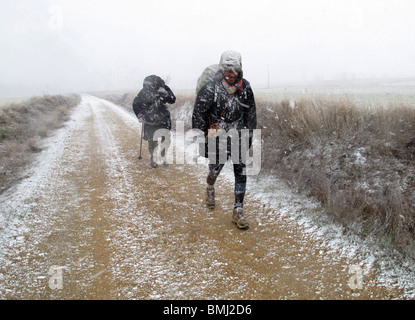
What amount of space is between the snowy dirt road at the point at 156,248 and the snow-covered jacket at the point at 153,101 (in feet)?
5.37

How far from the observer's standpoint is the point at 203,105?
135 inches

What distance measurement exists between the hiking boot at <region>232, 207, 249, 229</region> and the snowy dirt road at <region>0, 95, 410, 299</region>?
9cm

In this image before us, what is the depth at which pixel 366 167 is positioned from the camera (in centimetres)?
428

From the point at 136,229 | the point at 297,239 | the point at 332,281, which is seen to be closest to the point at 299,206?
the point at 297,239

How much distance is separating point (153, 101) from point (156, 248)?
3.88m

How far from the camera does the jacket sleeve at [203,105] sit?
3393 mm

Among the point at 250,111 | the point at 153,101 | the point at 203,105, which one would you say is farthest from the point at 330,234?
the point at 153,101

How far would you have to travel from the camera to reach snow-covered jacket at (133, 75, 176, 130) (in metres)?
6.06

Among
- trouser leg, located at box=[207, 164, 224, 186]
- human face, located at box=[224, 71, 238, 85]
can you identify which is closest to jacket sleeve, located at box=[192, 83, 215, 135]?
human face, located at box=[224, 71, 238, 85]

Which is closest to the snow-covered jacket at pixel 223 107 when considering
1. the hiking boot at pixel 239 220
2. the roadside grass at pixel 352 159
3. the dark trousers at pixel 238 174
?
the dark trousers at pixel 238 174

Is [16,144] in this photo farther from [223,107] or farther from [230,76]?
[230,76]

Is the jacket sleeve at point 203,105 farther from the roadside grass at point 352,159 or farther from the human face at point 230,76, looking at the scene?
the roadside grass at point 352,159
